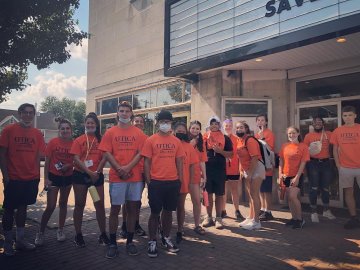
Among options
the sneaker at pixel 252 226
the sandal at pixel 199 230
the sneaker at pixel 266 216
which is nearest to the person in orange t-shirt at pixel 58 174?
the sandal at pixel 199 230

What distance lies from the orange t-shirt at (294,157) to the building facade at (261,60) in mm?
1845

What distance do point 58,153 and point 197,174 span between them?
2311 mm

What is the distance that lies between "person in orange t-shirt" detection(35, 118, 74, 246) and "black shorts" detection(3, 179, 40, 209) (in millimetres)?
300

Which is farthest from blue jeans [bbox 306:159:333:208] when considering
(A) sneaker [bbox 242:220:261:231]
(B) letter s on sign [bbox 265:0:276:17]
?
(B) letter s on sign [bbox 265:0:276:17]

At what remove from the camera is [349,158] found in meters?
5.85

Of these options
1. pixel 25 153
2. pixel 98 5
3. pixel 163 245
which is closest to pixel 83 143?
pixel 25 153

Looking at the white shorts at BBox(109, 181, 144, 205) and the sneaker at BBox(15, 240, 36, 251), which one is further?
the sneaker at BBox(15, 240, 36, 251)

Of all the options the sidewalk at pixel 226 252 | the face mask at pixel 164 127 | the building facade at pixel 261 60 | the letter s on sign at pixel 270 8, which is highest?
the letter s on sign at pixel 270 8

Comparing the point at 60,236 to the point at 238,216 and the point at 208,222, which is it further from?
the point at 238,216

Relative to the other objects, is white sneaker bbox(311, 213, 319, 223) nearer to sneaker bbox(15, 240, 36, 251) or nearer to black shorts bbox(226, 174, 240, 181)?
black shorts bbox(226, 174, 240, 181)

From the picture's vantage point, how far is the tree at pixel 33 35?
6109mm

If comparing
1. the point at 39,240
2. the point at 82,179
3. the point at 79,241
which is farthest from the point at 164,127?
the point at 39,240

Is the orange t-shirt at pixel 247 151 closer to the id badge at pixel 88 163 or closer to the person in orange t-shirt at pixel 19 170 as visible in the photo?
the id badge at pixel 88 163

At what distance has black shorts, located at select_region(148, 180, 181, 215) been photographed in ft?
14.3
